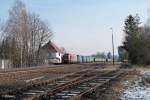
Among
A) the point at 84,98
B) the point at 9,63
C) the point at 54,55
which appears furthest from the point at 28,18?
the point at 84,98

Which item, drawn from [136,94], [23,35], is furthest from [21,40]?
[136,94]

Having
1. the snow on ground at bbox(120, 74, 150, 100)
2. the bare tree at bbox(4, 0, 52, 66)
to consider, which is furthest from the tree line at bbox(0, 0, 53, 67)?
the snow on ground at bbox(120, 74, 150, 100)

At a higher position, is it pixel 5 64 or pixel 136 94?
pixel 5 64

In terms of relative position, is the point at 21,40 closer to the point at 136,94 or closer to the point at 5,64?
the point at 5,64

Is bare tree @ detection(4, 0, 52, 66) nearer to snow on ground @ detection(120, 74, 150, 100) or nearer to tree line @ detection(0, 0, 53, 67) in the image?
tree line @ detection(0, 0, 53, 67)

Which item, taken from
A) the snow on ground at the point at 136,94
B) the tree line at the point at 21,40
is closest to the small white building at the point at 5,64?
the tree line at the point at 21,40

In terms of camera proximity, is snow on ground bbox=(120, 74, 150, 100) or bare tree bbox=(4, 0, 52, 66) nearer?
snow on ground bbox=(120, 74, 150, 100)

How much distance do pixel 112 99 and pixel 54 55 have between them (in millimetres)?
121048

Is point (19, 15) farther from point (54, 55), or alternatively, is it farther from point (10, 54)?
point (54, 55)

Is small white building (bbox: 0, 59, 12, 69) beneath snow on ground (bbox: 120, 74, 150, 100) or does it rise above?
Answer: above

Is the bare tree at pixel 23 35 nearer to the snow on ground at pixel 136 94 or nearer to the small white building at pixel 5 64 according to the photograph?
the small white building at pixel 5 64

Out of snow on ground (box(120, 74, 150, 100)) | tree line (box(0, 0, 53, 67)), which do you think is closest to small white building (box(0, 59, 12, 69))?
tree line (box(0, 0, 53, 67))

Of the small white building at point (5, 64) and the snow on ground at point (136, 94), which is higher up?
the small white building at point (5, 64)

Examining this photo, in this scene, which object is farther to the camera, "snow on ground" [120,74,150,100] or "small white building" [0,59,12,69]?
"small white building" [0,59,12,69]
